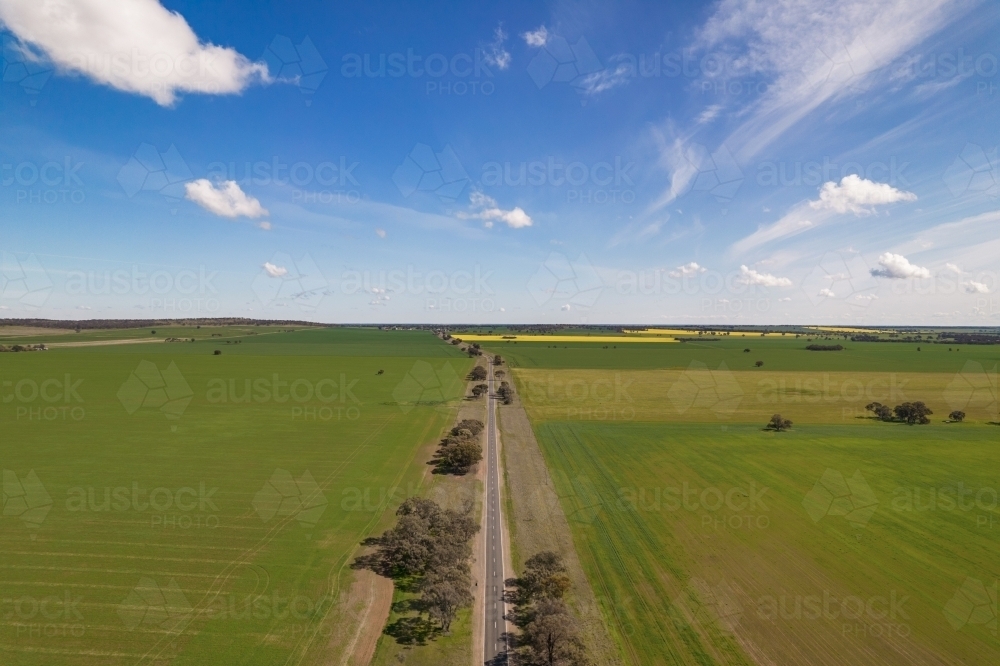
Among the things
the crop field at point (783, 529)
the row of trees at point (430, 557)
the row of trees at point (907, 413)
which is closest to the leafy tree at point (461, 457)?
the crop field at point (783, 529)

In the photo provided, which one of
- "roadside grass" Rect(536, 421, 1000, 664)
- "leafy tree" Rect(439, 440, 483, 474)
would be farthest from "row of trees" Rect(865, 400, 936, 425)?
"leafy tree" Rect(439, 440, 483, 474)

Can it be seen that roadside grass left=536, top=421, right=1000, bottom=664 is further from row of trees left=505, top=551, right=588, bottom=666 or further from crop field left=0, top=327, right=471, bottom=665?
crop field left=0, top=327, right=471, bottom=665

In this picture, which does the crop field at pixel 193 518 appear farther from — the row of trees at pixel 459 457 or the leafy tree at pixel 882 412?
the leafy tree at pixel 882 412

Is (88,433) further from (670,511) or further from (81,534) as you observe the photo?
(670,511)

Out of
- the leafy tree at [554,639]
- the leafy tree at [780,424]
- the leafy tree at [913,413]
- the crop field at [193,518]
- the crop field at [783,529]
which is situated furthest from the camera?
the leafy tree at [913,413]

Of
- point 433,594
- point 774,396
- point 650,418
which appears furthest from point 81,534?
point 774,396

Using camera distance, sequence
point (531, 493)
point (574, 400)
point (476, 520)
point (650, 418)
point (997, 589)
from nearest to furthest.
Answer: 1. point (997, 589)
2. point (476, 520)
3. point (531, 493)
4. point (650, 418)
5. point (574, 400)
